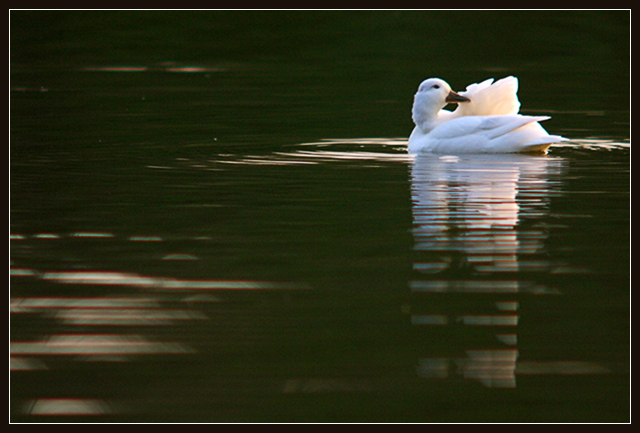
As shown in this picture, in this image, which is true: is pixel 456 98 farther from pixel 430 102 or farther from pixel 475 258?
pixel 475 258

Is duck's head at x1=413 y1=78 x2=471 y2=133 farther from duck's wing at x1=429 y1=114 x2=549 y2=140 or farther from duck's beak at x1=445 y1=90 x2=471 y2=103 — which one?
duck's wing at x1=429 y1=114 x2=549 y2=140

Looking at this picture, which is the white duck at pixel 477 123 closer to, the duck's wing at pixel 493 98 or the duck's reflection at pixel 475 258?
the duck's wing at pixel 493 98

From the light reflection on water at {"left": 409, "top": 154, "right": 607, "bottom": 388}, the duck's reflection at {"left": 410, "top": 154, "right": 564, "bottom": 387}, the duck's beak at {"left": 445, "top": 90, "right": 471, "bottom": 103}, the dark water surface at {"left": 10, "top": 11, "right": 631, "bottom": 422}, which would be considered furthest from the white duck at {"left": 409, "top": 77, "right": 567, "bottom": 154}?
the duck's reflection at {"left": 410, "top": 154, "right": 564, "bottom": 387}

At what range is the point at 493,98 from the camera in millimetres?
11609

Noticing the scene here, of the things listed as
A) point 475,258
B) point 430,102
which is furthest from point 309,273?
point 430,102

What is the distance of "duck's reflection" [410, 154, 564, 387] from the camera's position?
192 inches

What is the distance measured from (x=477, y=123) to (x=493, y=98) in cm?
63

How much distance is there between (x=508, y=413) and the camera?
4293 millimetres

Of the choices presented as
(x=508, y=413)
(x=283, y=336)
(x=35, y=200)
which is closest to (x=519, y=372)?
(x=508, y=413)

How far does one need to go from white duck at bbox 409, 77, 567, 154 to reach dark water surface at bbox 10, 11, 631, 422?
0.23 meters

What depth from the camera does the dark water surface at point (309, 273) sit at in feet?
14.7

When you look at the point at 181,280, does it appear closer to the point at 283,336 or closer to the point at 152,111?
the point at 283,336

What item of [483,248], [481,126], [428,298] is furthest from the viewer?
[481,126]

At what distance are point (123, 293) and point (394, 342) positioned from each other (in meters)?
1.66
